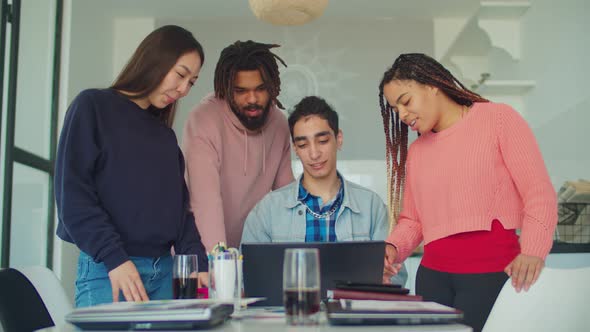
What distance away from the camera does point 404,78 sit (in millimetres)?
1787

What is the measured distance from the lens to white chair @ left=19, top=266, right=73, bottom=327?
4.80 feet

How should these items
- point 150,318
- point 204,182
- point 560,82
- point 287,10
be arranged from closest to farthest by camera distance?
point 150,318, point 204,182, point 287,10, point 560,82

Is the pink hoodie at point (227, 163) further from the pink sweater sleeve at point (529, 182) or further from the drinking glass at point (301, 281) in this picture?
the drinking glass at point (301, 281)

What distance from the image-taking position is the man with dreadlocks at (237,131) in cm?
215

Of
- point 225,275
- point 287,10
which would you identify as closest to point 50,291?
point 225,275

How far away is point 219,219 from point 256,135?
37 cm

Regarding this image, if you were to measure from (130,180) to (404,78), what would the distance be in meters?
0.75

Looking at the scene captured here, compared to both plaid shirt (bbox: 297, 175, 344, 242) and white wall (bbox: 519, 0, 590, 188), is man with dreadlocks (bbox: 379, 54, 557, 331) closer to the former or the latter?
plaid shirt (bbox: 297, 175, 344, 242)

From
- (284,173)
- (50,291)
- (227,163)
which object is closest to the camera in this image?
(50,291)

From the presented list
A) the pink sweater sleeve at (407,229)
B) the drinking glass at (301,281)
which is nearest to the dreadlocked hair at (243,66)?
the pink sweater sleeve at (407,229)

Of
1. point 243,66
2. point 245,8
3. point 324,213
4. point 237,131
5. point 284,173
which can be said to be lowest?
point 324,213

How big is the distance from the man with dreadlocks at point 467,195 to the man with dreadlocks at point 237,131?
52cm

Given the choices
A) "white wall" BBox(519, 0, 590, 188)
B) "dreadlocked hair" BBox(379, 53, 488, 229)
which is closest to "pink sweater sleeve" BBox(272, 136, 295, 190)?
"dreadlocked hair" BBox(379, 53, 488, 229)

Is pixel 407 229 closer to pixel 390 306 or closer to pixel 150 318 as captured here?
pixel 390 306
